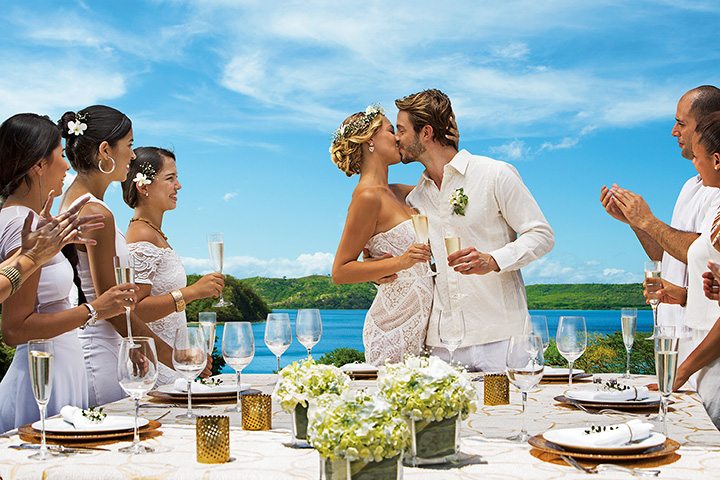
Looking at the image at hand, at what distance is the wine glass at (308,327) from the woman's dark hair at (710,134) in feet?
6.92

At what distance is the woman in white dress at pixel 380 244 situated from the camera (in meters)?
4.68

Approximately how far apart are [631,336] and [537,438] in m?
1.63

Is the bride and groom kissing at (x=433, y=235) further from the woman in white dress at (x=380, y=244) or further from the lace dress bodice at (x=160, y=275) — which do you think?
the lace dress bodice at (x=160, y=275)

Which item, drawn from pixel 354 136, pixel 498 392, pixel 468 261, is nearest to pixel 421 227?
pixel 468 261

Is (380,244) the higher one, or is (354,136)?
(354,136)

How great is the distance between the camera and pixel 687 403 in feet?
10.7

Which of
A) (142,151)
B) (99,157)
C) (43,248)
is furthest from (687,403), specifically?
(142,151)

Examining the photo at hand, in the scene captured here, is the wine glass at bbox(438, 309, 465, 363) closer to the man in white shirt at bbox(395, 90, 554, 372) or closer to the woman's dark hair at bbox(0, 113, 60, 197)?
the man in white shirt at bbox(395, 90, 554, 372)

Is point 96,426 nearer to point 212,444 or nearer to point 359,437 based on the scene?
point 212,444

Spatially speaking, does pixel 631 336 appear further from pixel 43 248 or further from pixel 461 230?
pixel 43 248

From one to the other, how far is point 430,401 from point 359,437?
0.44 m

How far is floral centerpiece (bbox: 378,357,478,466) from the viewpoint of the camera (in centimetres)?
214

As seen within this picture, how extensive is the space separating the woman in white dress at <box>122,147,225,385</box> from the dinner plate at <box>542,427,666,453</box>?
249 centimetres

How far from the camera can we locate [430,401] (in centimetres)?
214
